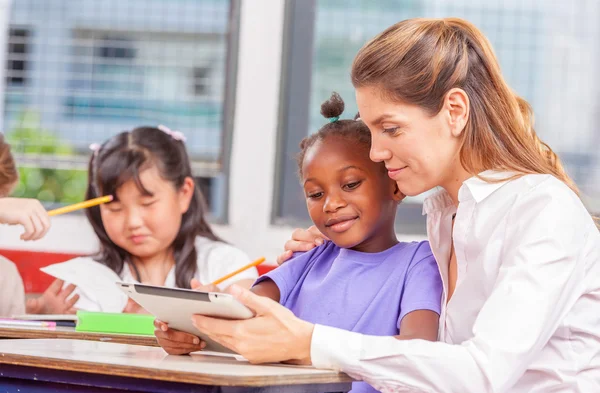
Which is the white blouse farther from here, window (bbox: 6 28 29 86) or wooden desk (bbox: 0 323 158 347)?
window (bbox: 6 28 29 86)

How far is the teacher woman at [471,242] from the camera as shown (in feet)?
3.72

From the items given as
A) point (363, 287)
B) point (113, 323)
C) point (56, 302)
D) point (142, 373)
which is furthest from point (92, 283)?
point (142, 373)

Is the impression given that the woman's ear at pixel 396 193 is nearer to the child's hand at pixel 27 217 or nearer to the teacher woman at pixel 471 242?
the teacher woman at pixel 471 242

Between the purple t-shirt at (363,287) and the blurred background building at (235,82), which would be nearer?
the purple t-shirt at (363,287)

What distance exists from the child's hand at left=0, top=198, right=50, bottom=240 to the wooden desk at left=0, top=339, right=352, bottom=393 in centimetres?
92

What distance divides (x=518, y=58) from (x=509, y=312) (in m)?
1.86

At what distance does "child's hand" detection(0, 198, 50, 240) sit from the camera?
2154 mm

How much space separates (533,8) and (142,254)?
1517mm

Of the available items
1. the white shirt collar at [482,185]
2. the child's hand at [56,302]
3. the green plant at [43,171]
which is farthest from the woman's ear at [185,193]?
the white shirt collar at [482,185]

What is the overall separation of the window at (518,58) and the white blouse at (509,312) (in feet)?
4.93

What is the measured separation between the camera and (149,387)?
3.43 ft

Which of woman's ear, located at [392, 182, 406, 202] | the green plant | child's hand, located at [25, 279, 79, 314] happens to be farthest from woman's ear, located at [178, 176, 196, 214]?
woman's ear, located at [392, 182, 406, 202]

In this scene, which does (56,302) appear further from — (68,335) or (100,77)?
(100,77)

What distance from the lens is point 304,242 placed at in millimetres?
1681
